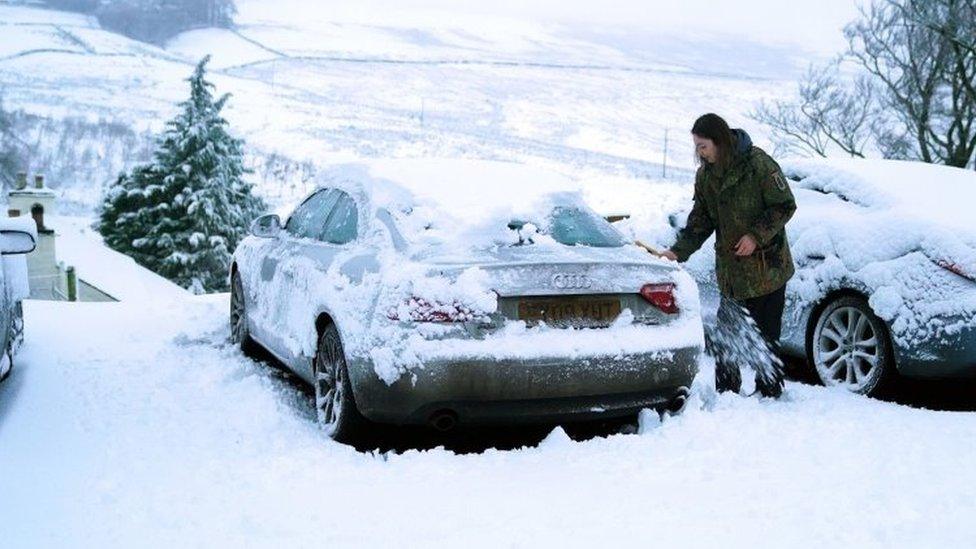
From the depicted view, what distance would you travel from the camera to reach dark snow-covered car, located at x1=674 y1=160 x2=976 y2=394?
15.9ft

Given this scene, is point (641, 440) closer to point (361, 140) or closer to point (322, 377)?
point (322, 377)

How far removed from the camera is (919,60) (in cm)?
2662

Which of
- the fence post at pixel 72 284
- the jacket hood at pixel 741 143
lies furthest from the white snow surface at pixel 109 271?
the jacket hood at pixel 741 143

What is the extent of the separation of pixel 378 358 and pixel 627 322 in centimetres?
117

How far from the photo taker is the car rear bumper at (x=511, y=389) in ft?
12.4

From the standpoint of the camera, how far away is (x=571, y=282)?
3.94 m

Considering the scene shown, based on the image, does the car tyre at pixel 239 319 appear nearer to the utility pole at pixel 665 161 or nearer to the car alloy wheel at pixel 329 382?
the car alloy wheel at pixel 329 382

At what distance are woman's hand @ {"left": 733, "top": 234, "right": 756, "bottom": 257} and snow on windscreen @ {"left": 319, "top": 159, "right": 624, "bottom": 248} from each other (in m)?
0.64

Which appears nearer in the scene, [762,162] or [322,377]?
[322,377]

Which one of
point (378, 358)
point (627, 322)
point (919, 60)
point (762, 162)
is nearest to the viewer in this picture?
point (378, 358)

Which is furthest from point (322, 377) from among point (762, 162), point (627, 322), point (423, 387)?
point (762, 162)

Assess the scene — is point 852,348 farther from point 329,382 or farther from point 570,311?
point 329,382

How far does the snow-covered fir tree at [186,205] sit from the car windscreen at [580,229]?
3330 cm

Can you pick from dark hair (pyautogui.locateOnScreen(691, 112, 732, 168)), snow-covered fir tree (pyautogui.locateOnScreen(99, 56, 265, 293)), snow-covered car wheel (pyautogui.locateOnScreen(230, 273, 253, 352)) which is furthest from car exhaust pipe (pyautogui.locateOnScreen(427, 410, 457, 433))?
snow-covered fir tree (pyautogui.locateOnScreen(99, 56, 265, 293))
